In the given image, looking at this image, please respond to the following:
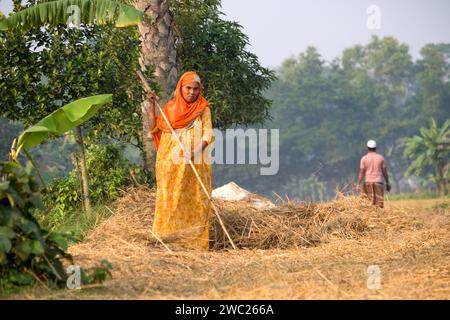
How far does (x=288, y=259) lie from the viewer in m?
8.55

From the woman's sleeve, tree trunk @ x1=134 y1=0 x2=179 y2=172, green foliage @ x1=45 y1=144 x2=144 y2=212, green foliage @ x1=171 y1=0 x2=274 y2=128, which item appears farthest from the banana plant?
green foliage @ x1=171 y1=0 x2=274 y2=128

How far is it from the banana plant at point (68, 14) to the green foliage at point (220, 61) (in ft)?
16.3

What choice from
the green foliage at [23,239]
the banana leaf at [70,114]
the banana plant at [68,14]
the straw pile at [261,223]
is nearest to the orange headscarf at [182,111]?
the banana leaf at [70,114]

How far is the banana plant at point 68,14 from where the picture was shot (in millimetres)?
10609

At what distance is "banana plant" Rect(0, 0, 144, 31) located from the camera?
10.6m

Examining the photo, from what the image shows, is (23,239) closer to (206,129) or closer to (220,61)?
(206,129)

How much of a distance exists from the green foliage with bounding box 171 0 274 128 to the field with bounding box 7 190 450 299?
5.47 m

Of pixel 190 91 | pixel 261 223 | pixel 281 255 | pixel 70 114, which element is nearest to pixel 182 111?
pixel 190 91

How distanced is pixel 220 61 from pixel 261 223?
22.7ft

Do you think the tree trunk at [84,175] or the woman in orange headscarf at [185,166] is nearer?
the woman in orange headscarf at [185,166]

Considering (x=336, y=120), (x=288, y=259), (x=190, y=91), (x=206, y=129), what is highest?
(x=336, y=120)

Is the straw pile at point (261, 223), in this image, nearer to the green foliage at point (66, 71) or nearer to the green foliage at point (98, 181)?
the green foliage at point (98, 181)
